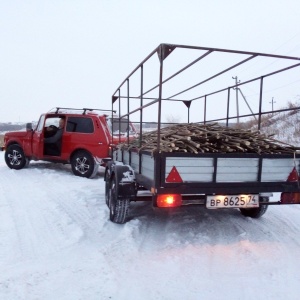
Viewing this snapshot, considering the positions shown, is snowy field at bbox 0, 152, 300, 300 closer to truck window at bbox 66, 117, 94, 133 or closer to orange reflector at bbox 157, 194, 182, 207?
orange reflector at bbox 157, 194, 182, 207

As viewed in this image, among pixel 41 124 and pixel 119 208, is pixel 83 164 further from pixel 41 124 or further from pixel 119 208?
pixel 119 208

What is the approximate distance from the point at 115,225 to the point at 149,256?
1.18 m

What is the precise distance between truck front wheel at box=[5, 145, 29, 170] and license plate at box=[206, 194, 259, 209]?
8492mm

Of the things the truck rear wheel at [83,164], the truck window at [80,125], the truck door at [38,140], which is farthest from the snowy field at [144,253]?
the truck door at [38,140]

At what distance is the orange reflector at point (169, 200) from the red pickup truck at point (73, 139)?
5481 millimetres

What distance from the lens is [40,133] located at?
412 inches

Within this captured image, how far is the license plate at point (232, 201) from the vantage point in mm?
4168

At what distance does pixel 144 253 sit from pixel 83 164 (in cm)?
628

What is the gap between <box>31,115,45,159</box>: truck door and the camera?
10453 mm

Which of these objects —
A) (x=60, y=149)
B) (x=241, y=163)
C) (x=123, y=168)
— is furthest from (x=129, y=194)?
(x=60, y=149)

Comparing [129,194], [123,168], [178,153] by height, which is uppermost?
[178,153]

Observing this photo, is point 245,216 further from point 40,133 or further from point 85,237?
point 40,133

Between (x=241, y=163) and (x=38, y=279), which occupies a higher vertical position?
(x=241, y=163)

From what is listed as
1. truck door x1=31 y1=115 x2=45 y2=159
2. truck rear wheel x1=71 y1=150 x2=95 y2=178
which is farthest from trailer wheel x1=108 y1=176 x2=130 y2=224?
truck door x1=31 y1=115 x2=45 y2=159
